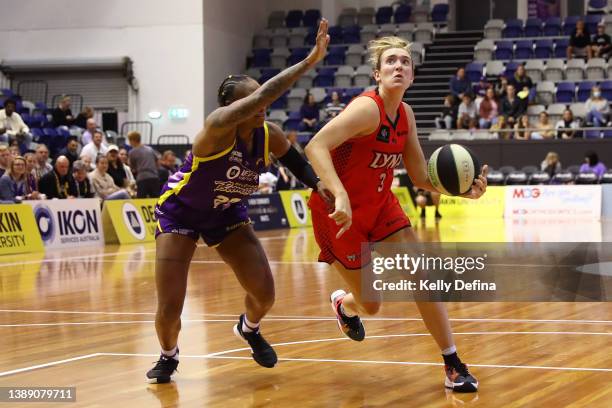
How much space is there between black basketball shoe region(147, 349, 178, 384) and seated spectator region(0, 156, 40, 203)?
1087 centimetres

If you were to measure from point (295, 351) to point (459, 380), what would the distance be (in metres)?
1.69

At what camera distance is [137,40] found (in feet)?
100

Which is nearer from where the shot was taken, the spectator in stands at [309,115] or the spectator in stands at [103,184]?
the spectator in stands at [103,184]

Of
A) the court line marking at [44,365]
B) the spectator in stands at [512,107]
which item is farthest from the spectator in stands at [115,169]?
the court line marking at [44,365]

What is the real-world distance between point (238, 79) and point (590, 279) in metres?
6.34

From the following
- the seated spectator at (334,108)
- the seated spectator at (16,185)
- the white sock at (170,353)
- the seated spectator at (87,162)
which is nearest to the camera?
the white sock at (170,353)

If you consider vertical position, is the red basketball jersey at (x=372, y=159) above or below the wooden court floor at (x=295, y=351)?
above

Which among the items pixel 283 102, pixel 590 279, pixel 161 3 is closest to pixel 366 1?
pixel 283 102

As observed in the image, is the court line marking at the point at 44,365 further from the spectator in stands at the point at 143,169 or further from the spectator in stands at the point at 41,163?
the spectator in stands at the point at 143,169

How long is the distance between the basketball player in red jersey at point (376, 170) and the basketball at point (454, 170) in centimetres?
7

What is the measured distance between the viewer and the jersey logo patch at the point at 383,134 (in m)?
5.77

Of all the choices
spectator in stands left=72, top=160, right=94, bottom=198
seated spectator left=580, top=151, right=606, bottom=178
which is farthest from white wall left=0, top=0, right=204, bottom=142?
spectator in stands left=72, top=160, right=94, bottom=198

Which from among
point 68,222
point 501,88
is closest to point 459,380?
point 68,222

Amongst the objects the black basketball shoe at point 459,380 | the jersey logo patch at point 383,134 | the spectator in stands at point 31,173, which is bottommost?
the black basketball shoe at point 459,380
